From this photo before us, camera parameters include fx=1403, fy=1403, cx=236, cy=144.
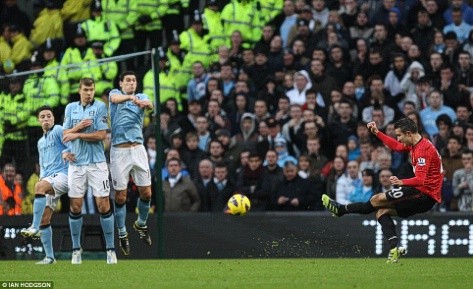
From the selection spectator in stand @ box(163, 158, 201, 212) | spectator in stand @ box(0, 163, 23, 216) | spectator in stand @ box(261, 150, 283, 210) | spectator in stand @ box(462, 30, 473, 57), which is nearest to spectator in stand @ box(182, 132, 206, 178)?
spectator in stand @ box(163, 158, 201, 212)

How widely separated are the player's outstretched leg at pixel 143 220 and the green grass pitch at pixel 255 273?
40 centimetres

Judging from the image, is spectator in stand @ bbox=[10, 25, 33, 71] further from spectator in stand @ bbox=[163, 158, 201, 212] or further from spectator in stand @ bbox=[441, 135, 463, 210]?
spectator in stand @ bbox=[441, 135, 463, 210]

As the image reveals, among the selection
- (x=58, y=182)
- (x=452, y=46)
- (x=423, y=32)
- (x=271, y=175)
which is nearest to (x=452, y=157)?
(x=271, y=175)

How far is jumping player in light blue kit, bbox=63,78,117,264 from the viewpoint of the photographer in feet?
64.2

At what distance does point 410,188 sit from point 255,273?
115 inches

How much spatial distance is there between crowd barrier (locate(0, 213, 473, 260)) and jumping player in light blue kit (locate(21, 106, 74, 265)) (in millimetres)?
1642

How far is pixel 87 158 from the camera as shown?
19719mm

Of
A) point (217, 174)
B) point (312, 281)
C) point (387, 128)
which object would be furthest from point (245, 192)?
point (312, 281)

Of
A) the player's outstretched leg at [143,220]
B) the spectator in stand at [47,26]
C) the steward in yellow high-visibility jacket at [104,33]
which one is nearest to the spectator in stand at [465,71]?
the steward in yellow high-visibility jacket at [104,33]

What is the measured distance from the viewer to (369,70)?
83.7ft

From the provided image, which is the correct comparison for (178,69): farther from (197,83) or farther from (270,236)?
(270,236)

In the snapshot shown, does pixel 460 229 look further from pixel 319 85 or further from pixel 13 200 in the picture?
pixel 13 200

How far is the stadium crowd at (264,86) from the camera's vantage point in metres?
22.7

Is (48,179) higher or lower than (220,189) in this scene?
higher
